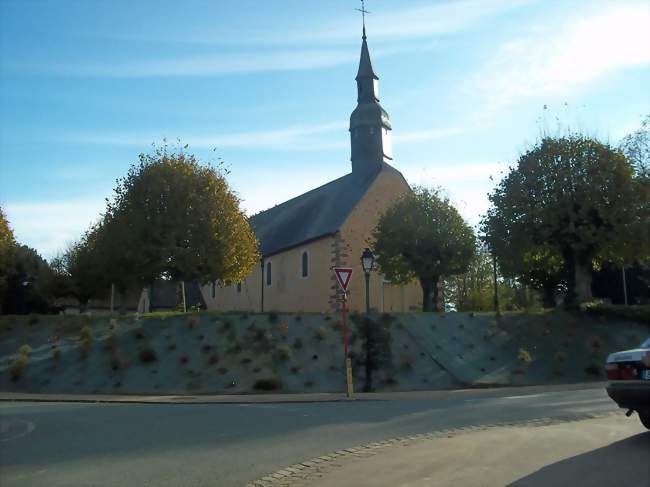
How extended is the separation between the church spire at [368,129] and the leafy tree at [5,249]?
2265 centimetres

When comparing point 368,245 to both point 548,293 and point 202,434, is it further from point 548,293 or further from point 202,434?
point 202,434

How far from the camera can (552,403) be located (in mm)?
14297

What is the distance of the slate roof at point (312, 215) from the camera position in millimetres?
41219

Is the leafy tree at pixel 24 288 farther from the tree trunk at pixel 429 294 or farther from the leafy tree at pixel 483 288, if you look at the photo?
the leafy tree at pixel 483 288

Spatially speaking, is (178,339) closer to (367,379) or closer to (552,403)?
(367,379)

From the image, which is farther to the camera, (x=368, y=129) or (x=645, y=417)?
(x=368, y=129)

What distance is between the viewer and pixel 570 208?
2856 centimetres

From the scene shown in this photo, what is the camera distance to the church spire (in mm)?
42906

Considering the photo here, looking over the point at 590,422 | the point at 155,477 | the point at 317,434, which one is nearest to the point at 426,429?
the point at 317,434

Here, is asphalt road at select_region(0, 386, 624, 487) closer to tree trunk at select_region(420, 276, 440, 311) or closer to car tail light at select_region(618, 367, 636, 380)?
car tail light at select_region(618, 367, 636, 380)

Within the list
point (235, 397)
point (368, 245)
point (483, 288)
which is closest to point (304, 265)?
point (368, 245)

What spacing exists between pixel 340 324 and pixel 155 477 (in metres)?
17.7

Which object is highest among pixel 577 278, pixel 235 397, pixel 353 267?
pixel 353 267

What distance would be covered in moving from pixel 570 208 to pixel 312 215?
840 inches
